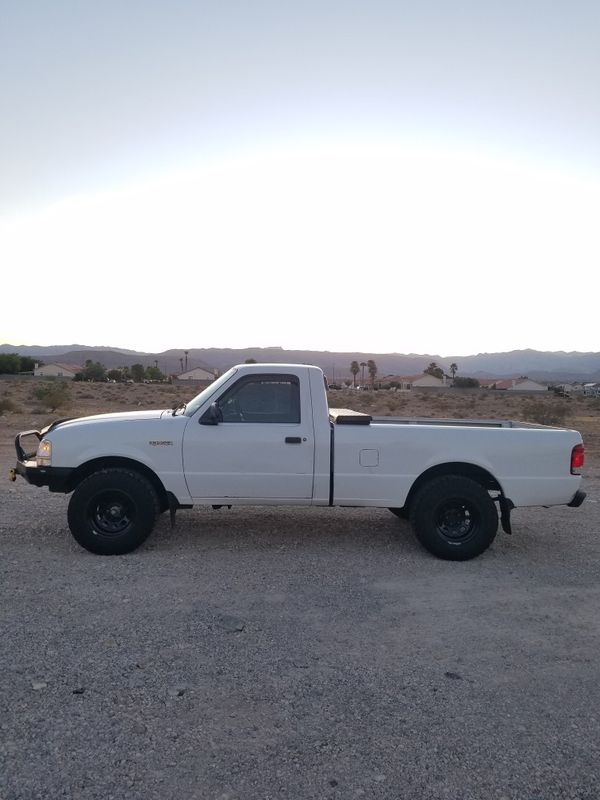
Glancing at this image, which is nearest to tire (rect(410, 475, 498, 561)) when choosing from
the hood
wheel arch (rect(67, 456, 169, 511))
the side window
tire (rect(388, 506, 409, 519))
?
tire (rect(388, 506, 409, 519))

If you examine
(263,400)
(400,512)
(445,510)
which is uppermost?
(263,400)

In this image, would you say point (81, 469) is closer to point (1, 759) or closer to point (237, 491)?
point (237, 491)

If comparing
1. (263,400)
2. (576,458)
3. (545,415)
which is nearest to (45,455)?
(263,400)

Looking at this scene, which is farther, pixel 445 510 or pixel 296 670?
pixel 445 510

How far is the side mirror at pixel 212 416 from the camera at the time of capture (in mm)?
7137

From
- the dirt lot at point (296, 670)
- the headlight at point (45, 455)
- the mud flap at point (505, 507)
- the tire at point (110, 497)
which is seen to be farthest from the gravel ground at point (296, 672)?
the headlight at point (45, 455)

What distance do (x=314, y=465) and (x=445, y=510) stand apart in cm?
143

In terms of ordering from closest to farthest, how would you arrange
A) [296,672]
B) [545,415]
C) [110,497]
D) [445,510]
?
[296,672], [110,497], [445,510], [545,415]

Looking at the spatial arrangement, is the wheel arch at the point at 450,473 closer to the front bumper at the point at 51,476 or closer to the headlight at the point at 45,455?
the front bumper at the point at 51,476

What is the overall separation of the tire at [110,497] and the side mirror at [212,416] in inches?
33.8

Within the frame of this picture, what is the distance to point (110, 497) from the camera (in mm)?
7141

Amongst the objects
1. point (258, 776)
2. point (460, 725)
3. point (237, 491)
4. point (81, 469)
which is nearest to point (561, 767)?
point (460, 725)

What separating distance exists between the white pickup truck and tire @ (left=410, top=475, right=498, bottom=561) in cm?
1

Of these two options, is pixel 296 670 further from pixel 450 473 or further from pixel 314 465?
pixel 450 473
